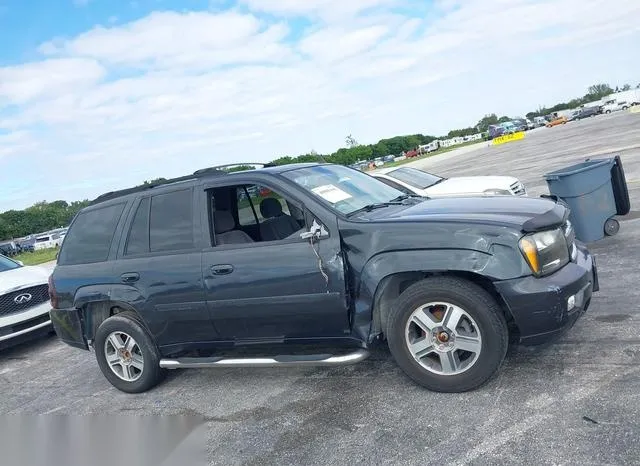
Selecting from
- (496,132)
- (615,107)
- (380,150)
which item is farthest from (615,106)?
(380,150)

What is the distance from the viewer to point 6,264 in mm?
9180

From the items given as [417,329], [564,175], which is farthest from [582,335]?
[564,175]

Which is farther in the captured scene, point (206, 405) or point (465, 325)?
point (206, 405)

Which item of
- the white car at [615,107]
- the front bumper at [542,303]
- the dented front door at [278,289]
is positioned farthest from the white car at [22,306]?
the white car at [615,107]

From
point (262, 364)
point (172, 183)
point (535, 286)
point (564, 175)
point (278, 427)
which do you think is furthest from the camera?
point (564, 175)

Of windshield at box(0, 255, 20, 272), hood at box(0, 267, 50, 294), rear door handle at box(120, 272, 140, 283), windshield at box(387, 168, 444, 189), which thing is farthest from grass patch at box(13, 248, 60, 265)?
rear door handle at box(120, 272, 140, 283)

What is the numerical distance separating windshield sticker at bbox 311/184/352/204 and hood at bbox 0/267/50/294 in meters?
5.10

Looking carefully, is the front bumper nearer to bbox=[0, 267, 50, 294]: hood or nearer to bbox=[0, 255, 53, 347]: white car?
bbox=[0, 255, 53, 347]: white car

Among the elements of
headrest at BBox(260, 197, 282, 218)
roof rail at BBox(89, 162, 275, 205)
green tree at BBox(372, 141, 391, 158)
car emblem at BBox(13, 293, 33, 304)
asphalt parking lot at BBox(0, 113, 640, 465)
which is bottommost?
asphalt parking lot at BBox(0, 113, 640, 465)

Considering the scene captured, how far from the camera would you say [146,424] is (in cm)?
462

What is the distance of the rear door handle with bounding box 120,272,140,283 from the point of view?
5.10 m

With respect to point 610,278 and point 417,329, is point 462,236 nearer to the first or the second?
point 417,329

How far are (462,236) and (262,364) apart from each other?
1.85m

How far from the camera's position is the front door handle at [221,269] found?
15.3ft
